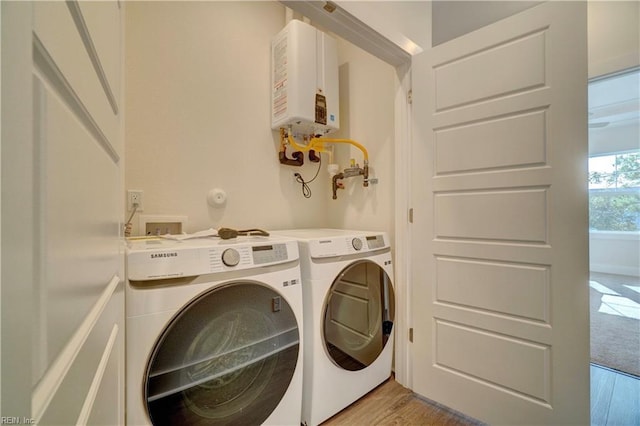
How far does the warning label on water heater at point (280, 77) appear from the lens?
1630 mm

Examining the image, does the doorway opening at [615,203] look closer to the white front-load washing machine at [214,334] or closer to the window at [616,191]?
the window at [616,191]

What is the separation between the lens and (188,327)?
0.81 m

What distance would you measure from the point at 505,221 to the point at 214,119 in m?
1.64

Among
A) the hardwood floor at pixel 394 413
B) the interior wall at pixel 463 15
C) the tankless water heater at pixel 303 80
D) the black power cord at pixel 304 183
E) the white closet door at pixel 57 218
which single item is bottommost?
the hardwood floor at pixel 394 413

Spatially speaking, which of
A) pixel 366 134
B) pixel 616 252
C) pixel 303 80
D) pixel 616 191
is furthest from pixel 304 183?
pixel 616 252

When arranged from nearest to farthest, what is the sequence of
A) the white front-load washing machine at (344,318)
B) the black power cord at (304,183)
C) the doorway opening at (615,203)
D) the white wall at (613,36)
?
the white front-load washing machine at (344,318) < the white wall at (613,36) < the black power cord at (304,183) < the doorway opening at (615,203)

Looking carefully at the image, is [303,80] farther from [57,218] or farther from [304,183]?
[57,218]

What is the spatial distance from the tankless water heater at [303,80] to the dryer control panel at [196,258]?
944mm

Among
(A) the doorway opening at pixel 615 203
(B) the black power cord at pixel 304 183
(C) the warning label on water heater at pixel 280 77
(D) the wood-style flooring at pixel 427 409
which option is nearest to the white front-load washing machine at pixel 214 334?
(D) the wood-style flooring at pixel 427 409

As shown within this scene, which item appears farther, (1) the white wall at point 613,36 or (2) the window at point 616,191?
(2) the window at point 616,191

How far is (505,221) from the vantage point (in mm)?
1131

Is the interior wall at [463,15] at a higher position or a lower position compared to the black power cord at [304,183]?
higher

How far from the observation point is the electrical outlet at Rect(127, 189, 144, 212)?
1254 mm

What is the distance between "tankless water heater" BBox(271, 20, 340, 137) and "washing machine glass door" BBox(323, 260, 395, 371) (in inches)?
38.8
